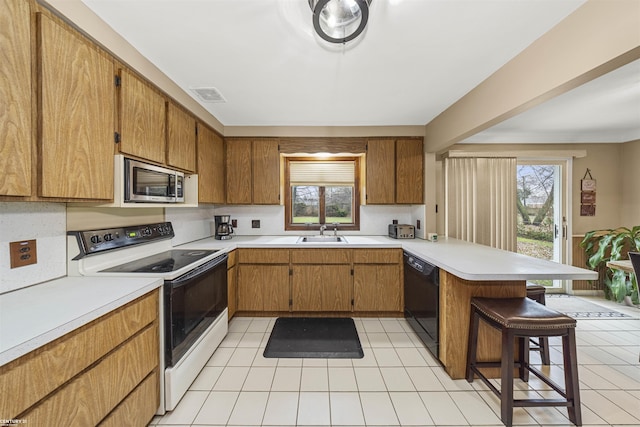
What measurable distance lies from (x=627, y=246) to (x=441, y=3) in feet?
14.4

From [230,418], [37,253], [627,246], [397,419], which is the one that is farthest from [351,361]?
[627,246]

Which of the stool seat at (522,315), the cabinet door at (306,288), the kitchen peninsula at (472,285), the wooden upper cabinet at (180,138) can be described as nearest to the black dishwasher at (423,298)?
the kitchen peninsula at (472,285)

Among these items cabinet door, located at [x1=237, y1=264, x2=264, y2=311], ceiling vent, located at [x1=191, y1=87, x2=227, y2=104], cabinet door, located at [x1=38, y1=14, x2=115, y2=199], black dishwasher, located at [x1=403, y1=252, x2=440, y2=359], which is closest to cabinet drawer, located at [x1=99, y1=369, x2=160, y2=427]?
cabinet door, located at [x1=38, y1=14, x2=115, y2=199]

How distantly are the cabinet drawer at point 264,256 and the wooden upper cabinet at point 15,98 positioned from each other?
1876mm

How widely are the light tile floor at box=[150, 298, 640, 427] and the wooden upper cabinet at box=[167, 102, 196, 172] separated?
5.69 ft

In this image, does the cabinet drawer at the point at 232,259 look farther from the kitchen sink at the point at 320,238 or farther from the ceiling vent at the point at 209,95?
the ceiling vent at the point at 209,95

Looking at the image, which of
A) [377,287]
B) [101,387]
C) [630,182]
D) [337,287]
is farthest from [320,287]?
[630,182]

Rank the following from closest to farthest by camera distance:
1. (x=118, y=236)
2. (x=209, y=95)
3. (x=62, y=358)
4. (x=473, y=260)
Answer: (x=62, y=358) < (x=118, y=236) < (x=473, y=260) < (x=209, y=95)

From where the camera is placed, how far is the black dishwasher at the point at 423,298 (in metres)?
2.06

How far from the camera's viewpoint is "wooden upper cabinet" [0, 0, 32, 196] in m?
0.99

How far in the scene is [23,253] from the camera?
4.30 feet

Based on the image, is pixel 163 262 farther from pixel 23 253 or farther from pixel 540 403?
pixel 540 403

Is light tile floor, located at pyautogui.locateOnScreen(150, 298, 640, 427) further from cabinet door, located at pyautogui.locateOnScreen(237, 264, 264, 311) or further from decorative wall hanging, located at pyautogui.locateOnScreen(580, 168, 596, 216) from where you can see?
decorative wall hanging, located at pyautogui.locateOnScreen(580, 168, 596, 216)

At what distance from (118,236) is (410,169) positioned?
306cm
